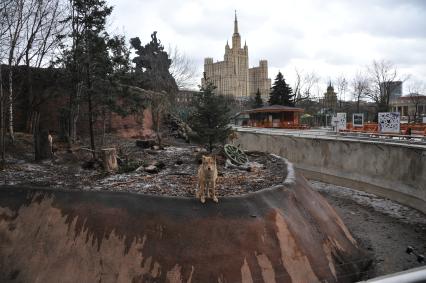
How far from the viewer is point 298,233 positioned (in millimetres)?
7574

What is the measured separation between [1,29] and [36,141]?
4.64m

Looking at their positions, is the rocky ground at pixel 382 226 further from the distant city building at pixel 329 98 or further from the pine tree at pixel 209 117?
the distant city building at pixel 329 98

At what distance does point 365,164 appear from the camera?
14.9m

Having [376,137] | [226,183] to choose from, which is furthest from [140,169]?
[376,137]

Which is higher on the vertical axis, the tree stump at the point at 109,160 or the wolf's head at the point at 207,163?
the wolf's head at the point at 207,163

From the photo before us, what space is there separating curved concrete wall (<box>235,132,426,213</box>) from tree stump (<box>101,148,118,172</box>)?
9.47 m

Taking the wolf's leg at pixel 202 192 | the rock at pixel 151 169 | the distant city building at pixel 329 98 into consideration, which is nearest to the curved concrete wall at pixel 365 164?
the wolf's leg at pixel 202 192

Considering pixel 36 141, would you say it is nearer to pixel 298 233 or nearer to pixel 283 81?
pixel 298 233

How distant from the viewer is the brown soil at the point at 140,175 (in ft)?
29.9

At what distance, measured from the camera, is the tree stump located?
11594mm

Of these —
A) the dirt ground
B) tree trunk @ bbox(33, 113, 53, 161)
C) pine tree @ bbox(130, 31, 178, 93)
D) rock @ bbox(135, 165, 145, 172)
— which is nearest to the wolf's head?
the dirt ground

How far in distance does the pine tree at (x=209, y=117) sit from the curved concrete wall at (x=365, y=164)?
5564mm

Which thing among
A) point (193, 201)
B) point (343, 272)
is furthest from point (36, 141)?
point (343, 272)

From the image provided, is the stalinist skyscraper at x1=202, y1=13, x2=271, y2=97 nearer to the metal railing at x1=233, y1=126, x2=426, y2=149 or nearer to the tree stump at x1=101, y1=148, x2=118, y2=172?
the metal railing at x1=233, y1=126, x2=426, y2=149
